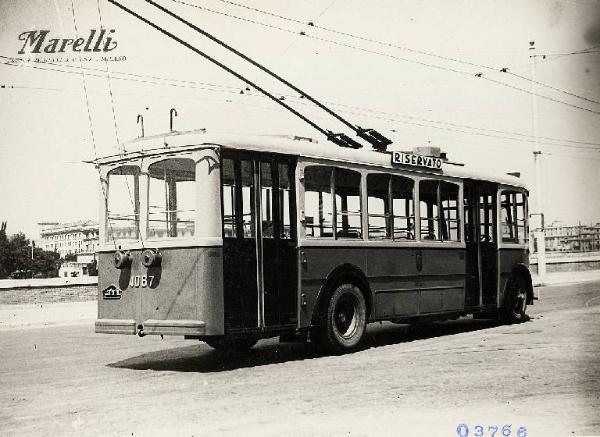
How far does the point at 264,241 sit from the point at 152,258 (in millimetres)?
1356

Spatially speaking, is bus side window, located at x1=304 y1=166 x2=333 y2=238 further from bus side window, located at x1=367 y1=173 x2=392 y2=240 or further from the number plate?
the number plate

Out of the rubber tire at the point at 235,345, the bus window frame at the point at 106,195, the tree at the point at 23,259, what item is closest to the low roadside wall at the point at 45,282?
the rubber tire at the point at 235,345

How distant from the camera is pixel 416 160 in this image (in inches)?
499

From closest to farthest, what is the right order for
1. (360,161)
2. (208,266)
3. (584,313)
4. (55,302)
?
1. (208,266)
2. (360,161)
3. (584,313)
4. (55,302)

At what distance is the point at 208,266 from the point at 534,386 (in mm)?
3767

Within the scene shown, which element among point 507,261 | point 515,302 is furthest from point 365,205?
point 515,302

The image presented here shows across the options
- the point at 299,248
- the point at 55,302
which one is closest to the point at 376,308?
the point at 299,248

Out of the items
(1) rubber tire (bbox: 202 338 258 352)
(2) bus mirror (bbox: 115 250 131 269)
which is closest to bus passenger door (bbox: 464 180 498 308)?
(1) rubber tire (bbox: 202 338 258 352)

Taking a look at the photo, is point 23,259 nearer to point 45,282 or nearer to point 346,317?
point 45,282

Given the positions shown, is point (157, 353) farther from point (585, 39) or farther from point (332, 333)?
point (585, 39)

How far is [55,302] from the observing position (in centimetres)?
2278

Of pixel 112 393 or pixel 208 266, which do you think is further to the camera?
pixel 208 266

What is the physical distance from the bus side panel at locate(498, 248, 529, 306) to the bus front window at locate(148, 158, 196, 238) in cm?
697

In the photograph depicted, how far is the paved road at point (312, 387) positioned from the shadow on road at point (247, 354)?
3cm
